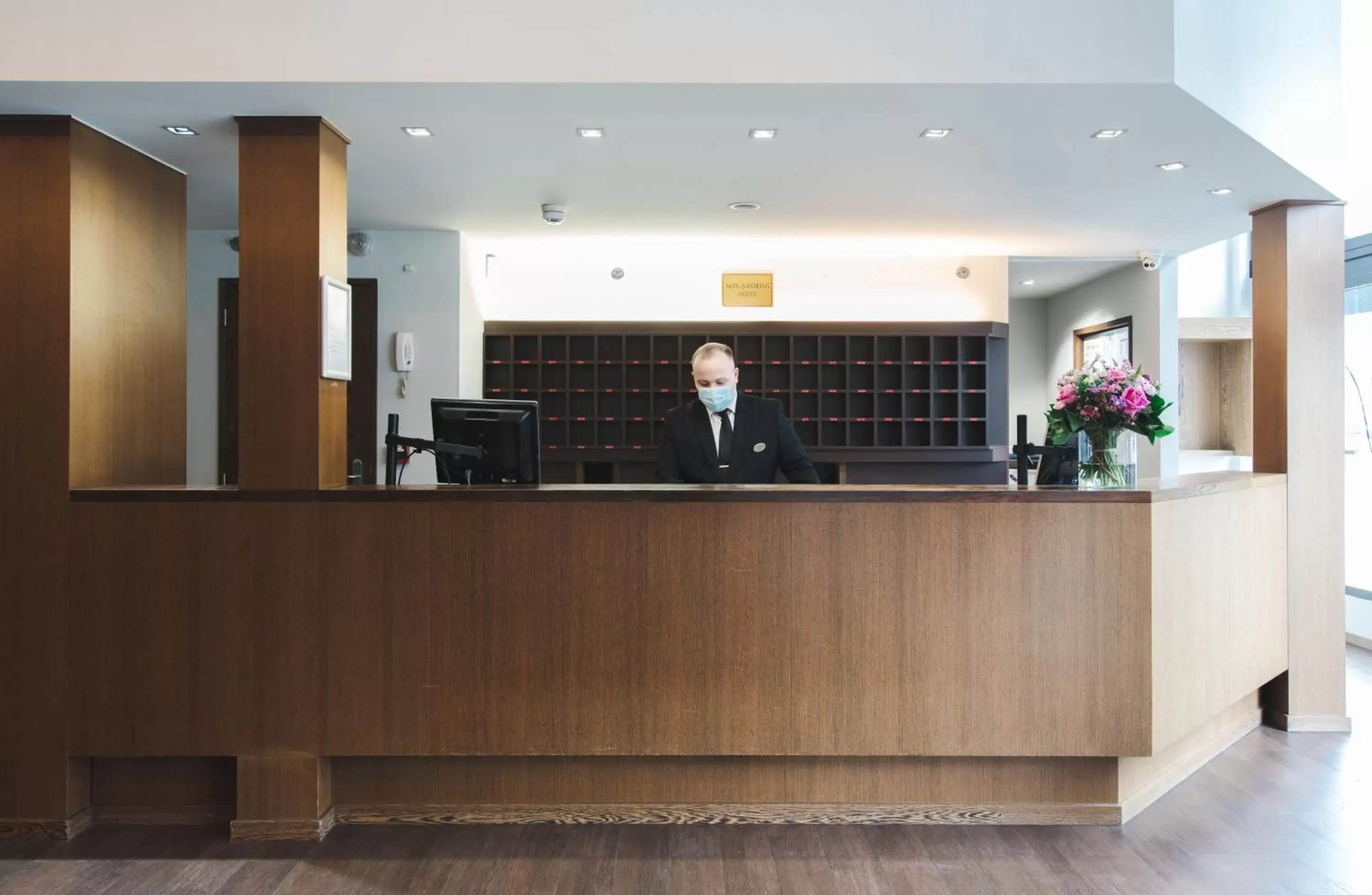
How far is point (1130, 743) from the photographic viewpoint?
3.47 metres

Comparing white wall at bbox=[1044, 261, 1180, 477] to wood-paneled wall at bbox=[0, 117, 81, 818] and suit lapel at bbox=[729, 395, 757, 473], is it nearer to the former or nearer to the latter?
suit lapel at bbox=[729, 395, 757, 473]

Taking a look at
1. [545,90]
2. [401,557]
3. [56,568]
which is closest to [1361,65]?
[545,90]

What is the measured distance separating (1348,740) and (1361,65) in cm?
506

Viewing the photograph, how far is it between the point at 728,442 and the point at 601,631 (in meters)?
1.43

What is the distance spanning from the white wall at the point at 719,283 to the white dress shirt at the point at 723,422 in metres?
2.38

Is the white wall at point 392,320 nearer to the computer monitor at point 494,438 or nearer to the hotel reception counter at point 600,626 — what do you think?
the computer monitor at point 494,438

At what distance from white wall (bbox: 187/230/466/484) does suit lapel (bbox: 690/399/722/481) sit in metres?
2.24

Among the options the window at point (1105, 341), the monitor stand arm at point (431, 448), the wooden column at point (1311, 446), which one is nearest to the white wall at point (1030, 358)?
the window at point (1105, 341)

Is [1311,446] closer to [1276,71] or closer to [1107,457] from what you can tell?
[1107,457]

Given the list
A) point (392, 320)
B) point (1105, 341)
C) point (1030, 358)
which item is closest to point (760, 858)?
point (392, 320)

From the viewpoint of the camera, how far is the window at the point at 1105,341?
24.6 ft

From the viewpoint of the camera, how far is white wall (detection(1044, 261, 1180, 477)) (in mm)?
7031

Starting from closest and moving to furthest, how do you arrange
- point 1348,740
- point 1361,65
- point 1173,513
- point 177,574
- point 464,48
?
point 464,48, point 177,574, point 1173,513, point 1348,740, point 1361,65

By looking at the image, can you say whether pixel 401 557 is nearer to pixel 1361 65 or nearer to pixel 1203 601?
pixel 1203 601
